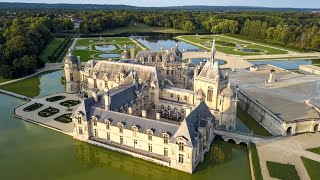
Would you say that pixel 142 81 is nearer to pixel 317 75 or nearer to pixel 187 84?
pixel 187 84

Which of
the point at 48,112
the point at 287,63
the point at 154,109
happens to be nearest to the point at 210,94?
the point at 154,109

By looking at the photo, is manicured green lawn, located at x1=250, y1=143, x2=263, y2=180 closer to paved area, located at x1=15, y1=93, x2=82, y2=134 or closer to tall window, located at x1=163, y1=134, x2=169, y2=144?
tall window, located at x1=163, y1=134, x2=169, y2=144

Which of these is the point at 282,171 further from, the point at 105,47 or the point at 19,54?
the point at 105,47

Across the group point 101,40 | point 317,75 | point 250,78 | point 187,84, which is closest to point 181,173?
point 187,84

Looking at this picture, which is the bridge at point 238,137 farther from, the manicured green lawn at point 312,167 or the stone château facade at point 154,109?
the manicured green lawn at point 312,167

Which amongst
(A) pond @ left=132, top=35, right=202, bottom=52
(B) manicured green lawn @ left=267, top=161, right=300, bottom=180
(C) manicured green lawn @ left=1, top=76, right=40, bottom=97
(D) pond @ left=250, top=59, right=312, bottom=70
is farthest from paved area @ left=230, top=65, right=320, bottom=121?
(A) pond @ left=132, top=35, right=202, bottom=52

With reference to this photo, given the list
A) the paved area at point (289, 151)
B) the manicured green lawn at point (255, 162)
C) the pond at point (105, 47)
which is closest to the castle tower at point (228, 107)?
the manicured green lawn at point (255, 162)
